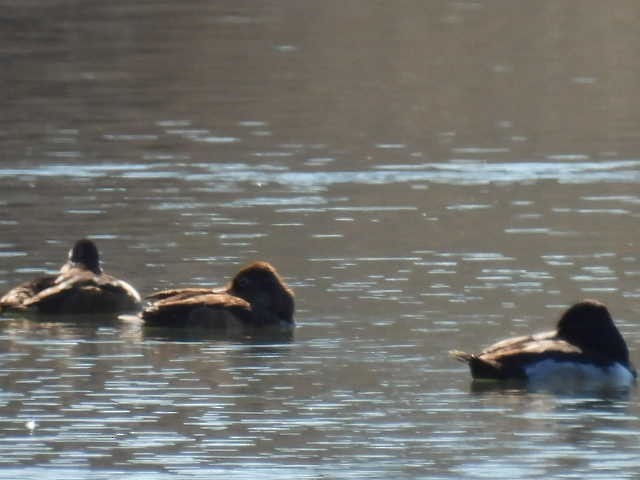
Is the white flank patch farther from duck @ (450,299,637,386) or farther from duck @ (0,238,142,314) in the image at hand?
duck @ (0,238,142,314)

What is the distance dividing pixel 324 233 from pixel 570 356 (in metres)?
7.40

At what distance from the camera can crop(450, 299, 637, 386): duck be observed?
628 inches

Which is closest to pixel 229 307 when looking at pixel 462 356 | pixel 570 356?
pixel 462 356

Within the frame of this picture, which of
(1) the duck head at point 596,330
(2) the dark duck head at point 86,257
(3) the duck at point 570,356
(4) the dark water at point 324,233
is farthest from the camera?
(2) the dark duck head at point 86,257

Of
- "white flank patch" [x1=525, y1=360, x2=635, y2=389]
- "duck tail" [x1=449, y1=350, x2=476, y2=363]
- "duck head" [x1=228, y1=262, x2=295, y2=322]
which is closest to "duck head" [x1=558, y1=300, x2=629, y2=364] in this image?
"white flank patch" [x1=525, y1=360, x2=635, y2=389]

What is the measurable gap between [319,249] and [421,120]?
12.4m

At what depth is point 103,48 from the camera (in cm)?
4619

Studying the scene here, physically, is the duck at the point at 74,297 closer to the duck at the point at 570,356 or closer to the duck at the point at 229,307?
the duck at the point at 229,307

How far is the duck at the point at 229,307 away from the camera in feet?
60.3

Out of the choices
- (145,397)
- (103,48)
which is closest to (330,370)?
(145,397)

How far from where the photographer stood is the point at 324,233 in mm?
23219

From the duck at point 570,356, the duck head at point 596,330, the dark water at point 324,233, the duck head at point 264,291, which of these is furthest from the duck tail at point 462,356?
the duck head at point 264,291

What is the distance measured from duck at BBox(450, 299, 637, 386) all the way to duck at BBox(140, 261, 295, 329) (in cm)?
244

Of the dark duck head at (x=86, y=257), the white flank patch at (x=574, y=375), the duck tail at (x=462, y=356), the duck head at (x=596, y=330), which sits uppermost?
the dark duck head at (x=86, y=257)
